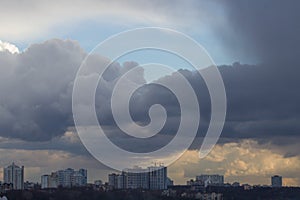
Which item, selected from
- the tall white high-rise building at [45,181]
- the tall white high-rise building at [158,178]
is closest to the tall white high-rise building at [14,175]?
the tall white high-rise building at [45,181]

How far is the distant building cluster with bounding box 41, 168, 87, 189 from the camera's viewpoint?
8650 cm

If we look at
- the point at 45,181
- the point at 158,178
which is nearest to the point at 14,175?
the point at 45,181

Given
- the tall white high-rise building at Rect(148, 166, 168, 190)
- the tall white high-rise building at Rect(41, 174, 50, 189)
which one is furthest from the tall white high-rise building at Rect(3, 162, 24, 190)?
the tall white high-rise building at Rect(148, 166, 168, 190)

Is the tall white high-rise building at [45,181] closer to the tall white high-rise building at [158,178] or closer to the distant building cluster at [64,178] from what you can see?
the distant building cluster at [64,178]

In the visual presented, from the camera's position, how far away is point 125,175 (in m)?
90.0

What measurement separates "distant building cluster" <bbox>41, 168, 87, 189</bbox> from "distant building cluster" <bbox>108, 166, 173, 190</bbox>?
4821 mm

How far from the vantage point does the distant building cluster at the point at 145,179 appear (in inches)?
3310

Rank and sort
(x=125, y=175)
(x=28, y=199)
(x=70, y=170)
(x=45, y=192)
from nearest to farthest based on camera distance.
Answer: (x=28, y=199) < (x=45, y=192) < (x=125, y=175) < (x=70, y=170)

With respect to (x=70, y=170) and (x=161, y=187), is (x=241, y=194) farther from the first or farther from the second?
(x=70, y=170)

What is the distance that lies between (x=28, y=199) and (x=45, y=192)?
20.0 ft

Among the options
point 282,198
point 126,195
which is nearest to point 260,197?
point 282,198

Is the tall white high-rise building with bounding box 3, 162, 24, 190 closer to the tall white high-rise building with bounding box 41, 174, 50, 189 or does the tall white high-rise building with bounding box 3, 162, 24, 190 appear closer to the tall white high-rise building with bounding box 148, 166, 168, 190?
the tall white high-rise building with bounding box 41, 174, 50, 189

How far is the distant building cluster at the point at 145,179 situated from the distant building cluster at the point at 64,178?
482 centimetres

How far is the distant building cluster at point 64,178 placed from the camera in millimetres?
86500
